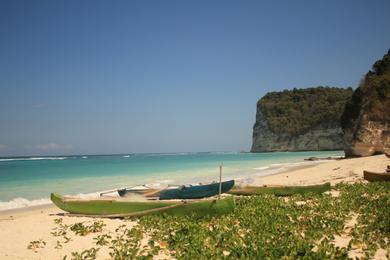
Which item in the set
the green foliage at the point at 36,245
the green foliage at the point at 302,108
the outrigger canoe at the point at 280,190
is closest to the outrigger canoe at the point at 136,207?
the green foliage at the point at 36,245

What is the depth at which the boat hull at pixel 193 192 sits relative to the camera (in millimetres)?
11578

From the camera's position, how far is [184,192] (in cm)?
1163

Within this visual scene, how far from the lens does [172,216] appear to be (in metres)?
8.45

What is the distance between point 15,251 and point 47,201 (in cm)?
883

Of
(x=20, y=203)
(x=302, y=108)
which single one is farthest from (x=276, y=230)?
(x=302, y=108)

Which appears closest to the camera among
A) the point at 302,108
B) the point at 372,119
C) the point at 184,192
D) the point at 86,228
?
the point at 86,228

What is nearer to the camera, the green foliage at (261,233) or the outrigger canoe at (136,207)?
the green foliage at (261,233)

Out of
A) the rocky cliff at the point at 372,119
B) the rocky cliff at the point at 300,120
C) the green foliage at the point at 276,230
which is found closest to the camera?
the green foliage at the point at 276,230

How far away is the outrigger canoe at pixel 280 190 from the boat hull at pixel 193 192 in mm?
491

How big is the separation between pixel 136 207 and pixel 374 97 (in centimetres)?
3167

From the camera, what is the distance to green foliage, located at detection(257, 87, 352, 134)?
3580 inches

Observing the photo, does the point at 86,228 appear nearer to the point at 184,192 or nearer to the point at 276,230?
the point at 276,230

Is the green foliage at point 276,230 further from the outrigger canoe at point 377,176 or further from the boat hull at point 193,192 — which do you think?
the outrigger canoe at point 377,176

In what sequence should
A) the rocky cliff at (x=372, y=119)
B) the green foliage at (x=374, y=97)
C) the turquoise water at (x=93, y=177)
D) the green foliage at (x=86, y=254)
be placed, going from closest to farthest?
the green foliage at (x=86, y=254)
the turquoise water at (x=93, y=177)
the rocky cliff at (x=372, y=119)
the green foliage at (x=374, y=97)
